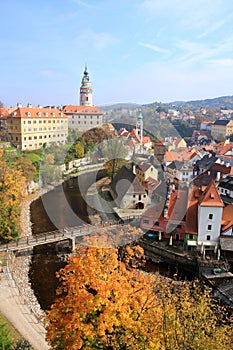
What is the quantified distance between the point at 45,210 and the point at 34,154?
13.2m

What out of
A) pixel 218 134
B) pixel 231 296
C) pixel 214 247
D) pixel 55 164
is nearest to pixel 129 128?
pixel 218 134

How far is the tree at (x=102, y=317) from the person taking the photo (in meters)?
7.19

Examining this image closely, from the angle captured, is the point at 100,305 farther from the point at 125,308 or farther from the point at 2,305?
the point at 2,305

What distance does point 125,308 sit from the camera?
7816 mm

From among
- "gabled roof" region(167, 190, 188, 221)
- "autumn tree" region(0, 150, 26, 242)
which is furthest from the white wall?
"autumn tree" region(0, 150, 26, 242)

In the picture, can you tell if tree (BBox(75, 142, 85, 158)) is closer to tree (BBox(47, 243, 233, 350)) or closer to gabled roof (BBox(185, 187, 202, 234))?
gabled roof (BBox(185, 187, 202, 234))

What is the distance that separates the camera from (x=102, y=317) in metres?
7.42

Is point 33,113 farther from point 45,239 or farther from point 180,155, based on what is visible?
point 45,239

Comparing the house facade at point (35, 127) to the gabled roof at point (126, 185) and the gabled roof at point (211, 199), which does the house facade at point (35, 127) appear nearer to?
the gabled roof at point (126, 185)

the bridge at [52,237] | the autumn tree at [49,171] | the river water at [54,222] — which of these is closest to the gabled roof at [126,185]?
the river water at [54,222]

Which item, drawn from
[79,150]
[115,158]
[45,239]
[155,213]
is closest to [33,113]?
[79,150]

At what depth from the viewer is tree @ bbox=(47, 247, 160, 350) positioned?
719cm

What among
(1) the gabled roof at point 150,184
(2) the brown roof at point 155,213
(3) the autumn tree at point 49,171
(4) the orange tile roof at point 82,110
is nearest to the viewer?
(2) the brown roof at point 155,213

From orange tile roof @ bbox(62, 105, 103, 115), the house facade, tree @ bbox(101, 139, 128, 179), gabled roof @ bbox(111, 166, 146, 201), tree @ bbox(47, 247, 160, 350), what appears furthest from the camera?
orange tile roof @ bbox(62, 105, 103, 115)
